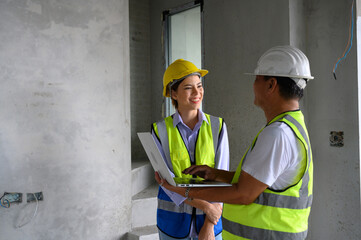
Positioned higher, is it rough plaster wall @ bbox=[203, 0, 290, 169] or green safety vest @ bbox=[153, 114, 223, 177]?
rough plaster wall @ bbox=[203, 0, 290, 169]

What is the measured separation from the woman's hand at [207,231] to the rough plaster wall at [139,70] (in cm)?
308

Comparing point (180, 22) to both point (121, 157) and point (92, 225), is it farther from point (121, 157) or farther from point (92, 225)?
point (92, 225)

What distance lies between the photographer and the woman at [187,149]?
1911 millimetres

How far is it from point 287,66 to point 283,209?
552mm

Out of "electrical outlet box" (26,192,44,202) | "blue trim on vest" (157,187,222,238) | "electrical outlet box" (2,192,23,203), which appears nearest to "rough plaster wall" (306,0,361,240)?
"blue trim on vest" (157,187,222,238)

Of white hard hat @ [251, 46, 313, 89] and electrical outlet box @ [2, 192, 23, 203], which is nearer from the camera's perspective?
white hard hat @ [251, 46, 313, 89]

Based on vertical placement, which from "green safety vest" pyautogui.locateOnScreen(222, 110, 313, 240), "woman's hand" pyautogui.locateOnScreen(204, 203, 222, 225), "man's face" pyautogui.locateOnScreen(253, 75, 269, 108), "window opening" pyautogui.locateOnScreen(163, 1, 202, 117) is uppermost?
"window opening" pyautogui.locateOnScreen(163, 1, 202, 117)

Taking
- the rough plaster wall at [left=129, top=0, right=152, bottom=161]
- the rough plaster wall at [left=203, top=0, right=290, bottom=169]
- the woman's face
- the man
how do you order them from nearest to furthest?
1. the man
2. the woman's face
3. the rough plaster wall at [left=203, top=0, right=290, bottom=169]
4. the rough plaster wall at [left=129, top=0, right=152, bottom=161]

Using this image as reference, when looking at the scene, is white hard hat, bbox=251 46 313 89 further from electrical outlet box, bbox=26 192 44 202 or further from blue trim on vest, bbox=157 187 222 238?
electrical outlet box, bbox=26 192 44 202

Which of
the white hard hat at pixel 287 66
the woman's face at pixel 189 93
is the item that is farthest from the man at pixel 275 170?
the woman's face at pixel 189 93

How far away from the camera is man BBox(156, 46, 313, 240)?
128 centimetres

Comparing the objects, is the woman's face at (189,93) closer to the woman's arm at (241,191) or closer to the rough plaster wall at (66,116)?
the woman's arm at (241,191)

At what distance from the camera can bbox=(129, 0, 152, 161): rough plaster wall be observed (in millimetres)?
4945

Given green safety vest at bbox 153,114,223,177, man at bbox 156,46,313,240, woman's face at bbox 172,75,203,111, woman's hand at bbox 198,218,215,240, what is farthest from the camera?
woman's face at bbox 172,75,203,111
